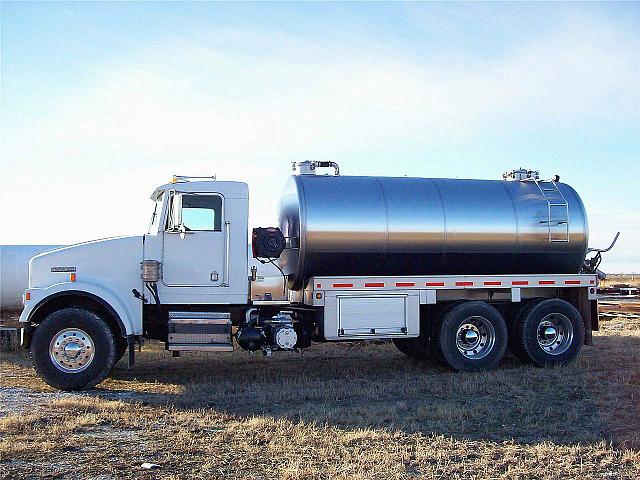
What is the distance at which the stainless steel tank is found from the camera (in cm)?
1112

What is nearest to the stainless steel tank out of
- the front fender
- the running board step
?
the running board step

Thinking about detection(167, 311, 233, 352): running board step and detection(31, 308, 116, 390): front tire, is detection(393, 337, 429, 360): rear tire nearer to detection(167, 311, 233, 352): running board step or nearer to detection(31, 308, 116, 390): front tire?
detection(167, 311, 233, 352): running board step

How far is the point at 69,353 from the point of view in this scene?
33.0 ft

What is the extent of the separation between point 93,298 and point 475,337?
631cm

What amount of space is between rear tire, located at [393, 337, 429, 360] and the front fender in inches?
186

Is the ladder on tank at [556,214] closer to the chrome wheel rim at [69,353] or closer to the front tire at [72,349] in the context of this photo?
the front tire at [72,349]

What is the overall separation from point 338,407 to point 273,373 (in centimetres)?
321

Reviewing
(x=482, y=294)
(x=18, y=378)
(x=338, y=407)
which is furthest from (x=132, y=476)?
(x=482, y=294)

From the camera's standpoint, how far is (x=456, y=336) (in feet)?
38.1

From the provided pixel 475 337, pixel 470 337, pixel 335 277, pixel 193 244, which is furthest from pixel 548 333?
pixel 193 244

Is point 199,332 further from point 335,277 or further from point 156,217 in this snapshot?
point 335,277

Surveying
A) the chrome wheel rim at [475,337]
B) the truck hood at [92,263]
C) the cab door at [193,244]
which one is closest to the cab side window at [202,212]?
the cab door at [193,244]

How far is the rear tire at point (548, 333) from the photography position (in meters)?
12.0

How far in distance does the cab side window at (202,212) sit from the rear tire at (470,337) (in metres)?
4.14
